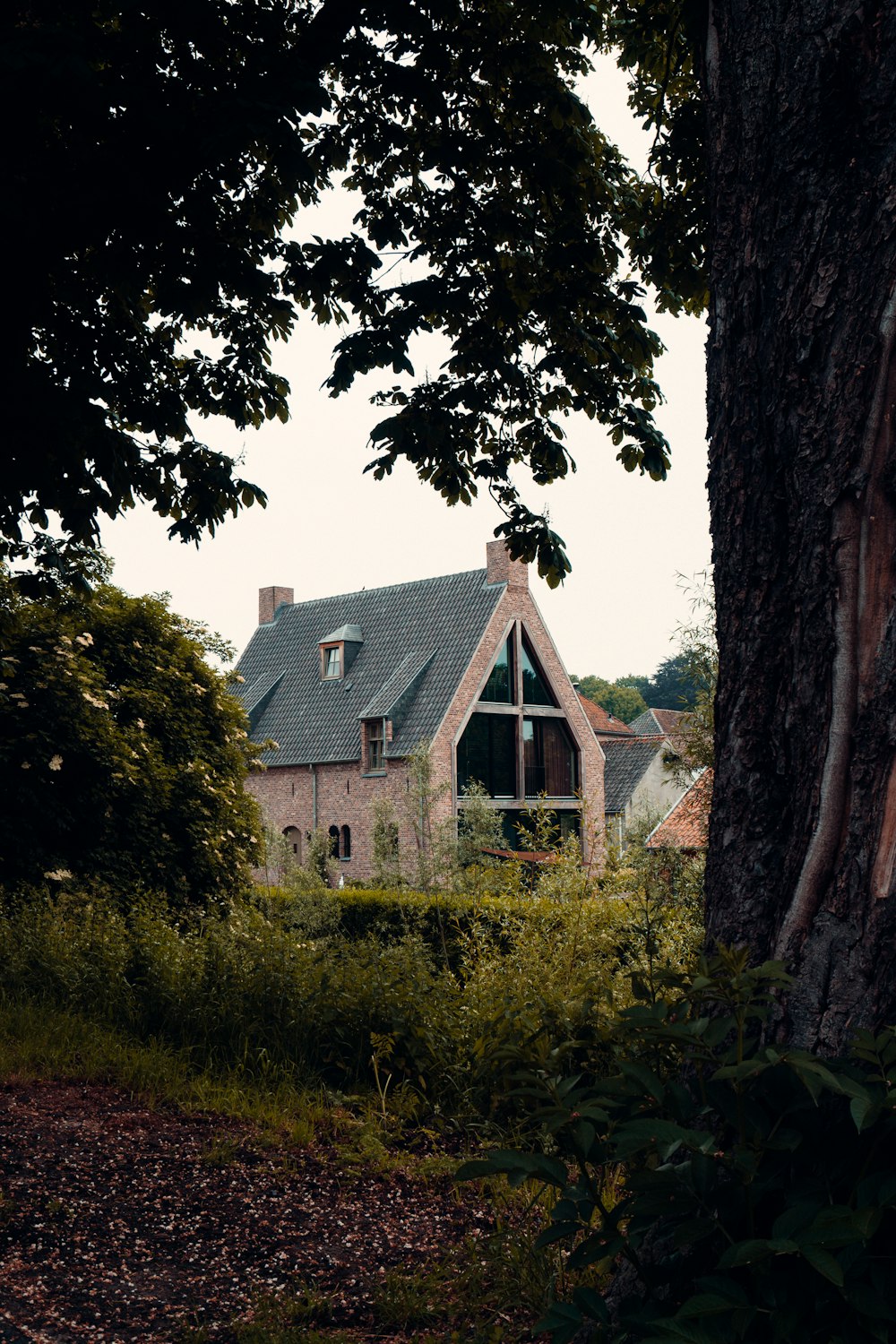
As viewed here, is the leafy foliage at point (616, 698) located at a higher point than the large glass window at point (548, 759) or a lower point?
higher

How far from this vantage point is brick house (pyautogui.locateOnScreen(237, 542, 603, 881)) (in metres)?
30.3

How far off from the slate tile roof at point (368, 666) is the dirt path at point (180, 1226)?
993 inches

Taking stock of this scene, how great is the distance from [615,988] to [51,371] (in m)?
5.03

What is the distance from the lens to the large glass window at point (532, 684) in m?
32.2

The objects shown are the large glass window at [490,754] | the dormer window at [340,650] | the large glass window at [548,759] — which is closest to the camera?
the large glass window at [490,754]

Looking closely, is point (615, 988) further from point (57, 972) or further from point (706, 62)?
point (706, 62)

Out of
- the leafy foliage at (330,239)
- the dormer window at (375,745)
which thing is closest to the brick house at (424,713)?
the dormer window at (375,745)

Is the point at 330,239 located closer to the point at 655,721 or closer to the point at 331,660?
the point at 331,660

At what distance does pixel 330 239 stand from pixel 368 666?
25.7 m

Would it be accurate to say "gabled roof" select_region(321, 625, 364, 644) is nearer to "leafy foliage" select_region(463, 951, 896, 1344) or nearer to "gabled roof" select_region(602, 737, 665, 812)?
"gabled roof" select_region(602, 737, 665, 812)

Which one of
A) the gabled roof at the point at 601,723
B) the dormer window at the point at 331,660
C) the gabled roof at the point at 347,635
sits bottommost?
the gabled roof at the point at 601,723

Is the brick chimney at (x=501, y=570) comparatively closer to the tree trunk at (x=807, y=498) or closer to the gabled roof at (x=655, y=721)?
the gabled roof at (x=655, y=721)

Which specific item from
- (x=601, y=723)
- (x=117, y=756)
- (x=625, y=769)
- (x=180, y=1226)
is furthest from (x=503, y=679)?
(x=180, y=1226)

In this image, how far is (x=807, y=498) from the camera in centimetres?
250
